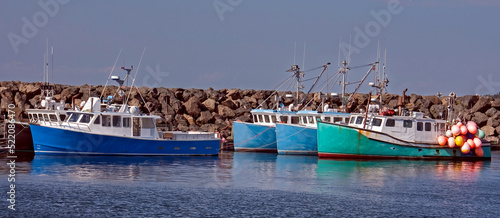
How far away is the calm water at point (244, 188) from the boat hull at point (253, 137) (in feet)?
31.0

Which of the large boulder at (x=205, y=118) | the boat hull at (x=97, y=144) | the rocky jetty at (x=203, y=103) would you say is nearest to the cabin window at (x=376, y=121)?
the rocky jetty at (x=203, y=103)

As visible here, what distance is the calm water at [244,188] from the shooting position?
26.3 metres

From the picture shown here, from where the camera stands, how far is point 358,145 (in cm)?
4584

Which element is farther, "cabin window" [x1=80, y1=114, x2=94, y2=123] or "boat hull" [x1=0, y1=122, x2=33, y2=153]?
"boat hull" [x1=0, y1=122, x2=33, y2=153]

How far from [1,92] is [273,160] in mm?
27448

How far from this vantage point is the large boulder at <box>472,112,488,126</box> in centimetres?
7000

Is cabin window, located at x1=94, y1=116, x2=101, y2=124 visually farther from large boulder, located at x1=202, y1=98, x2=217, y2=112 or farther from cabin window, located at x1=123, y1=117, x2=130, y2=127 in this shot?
large boulder, located at x1=202, y1=98, x2=217, y2=112

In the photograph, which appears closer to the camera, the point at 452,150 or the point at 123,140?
the point at 123,140

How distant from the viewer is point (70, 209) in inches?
998

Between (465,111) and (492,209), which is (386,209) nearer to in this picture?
(492,209)

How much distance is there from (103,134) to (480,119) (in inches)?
1649

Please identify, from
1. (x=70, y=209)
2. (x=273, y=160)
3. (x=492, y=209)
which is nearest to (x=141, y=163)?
(x=273, y=160)

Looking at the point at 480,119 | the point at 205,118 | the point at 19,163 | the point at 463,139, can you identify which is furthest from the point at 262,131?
the point at 480,119

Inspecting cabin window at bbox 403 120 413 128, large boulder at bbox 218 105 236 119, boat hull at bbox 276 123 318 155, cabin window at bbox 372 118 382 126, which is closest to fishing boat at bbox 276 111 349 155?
boat hull at bbox 276 123 318 155
